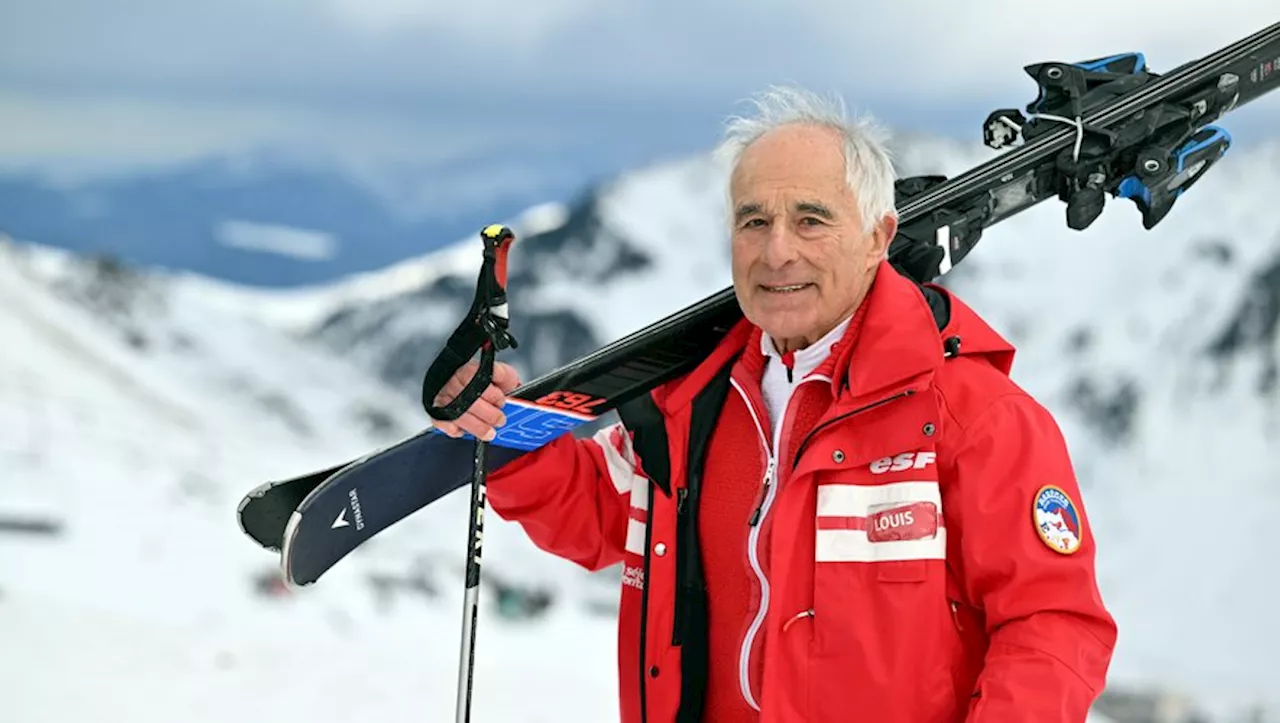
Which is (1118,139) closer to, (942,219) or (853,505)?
(942,219)

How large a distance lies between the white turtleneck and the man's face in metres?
0.03

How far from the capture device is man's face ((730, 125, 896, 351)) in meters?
2.15

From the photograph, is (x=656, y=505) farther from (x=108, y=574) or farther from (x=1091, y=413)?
(x=1091, y=413)

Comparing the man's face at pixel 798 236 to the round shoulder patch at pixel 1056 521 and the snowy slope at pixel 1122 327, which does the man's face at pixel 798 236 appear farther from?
the snowy slope at pixel 1122 327

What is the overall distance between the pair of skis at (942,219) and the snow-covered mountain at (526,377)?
15.1 inches

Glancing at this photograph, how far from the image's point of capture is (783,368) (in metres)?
2.35

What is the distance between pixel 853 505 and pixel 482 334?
2.30ft

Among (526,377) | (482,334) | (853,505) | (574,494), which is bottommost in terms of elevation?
(853,505)

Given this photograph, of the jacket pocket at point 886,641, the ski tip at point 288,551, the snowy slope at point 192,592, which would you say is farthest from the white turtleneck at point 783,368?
the snowy slope at point 192,592

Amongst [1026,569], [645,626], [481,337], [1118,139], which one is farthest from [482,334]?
[1118,139]

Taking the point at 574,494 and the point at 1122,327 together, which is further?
the point at 1122,327

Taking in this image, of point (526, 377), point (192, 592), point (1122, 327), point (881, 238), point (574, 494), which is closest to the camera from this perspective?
point (881, 238)

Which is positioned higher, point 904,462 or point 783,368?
point 783,368

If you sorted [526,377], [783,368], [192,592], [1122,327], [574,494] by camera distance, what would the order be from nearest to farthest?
[783,368] → [574,494] → [192,592] → [526,377] → [1122,327]
